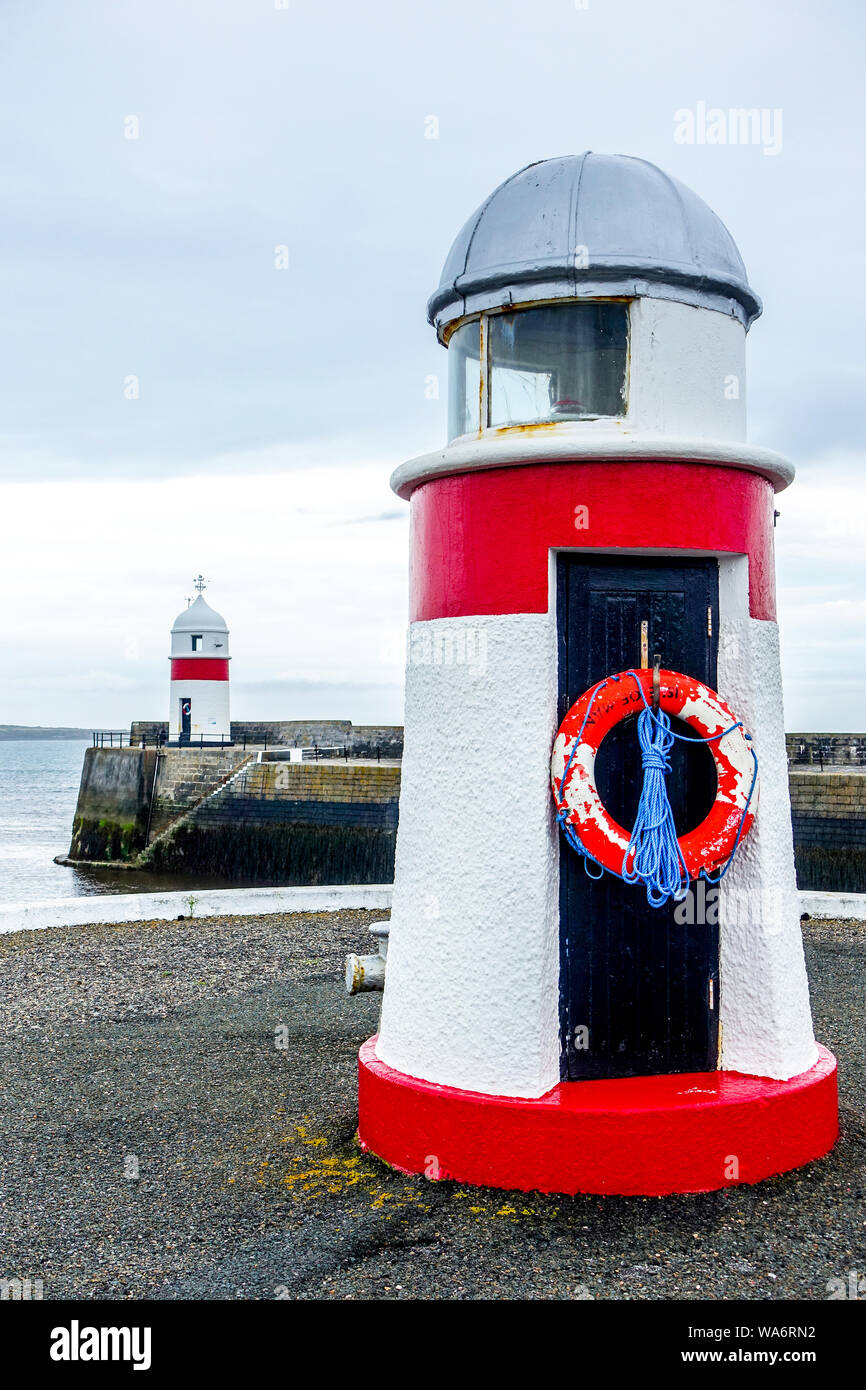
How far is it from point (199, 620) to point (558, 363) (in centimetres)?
3340

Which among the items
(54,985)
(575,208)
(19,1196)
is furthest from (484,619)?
(54,985)

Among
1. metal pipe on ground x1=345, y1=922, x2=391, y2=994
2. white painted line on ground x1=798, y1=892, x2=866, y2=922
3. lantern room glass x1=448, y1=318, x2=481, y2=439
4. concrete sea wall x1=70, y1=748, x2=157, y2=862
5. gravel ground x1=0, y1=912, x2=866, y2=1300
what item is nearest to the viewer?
gravel ground x1=0, y1=912, x2=866, y2=1300

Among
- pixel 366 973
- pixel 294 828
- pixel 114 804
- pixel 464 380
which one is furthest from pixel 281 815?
pixel 464 380

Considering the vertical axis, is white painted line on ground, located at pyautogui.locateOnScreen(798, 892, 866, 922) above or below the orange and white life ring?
below

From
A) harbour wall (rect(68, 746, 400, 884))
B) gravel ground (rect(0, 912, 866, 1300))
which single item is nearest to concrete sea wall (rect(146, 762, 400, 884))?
harbour wall (rect(68, 746, 400, 884))

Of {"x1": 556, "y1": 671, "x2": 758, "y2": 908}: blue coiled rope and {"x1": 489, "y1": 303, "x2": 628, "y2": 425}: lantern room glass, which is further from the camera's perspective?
{"x1": 489, "y1": 303, "x2": 628, "y2": 425}: lantern room glass

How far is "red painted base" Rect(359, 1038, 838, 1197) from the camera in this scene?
4031mm

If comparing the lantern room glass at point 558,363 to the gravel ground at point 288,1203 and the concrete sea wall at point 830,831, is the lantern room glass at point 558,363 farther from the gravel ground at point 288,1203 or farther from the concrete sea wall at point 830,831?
the concrete sea wall at point 830,831

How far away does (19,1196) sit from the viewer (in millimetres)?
4191

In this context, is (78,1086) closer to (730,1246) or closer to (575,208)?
(730,1246)

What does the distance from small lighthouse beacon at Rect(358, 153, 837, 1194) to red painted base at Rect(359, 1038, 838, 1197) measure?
2 centimetres

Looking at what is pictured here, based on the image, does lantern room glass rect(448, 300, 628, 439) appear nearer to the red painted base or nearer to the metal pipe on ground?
the metal pipe on ground

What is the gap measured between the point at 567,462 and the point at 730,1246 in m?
2.65
